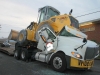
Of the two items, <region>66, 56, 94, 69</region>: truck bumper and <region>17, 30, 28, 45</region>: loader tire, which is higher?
<region>17, 30, 28, 45</region>: loader tire

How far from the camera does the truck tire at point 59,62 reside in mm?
7609

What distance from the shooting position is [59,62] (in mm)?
7863

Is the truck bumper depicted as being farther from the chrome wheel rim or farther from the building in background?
the building in background

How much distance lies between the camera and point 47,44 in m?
9.11

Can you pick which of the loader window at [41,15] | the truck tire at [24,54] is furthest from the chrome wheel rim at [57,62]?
the loader window at [41,15]

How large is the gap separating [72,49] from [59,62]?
3.09 ft

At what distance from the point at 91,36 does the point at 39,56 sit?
16627 mm

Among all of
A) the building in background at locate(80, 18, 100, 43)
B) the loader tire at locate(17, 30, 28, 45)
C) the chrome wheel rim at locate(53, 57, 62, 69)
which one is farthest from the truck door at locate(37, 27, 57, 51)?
the building in background at locate(80, 18, 100, 43)

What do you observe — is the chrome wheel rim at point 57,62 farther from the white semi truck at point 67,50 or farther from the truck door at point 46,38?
the truck door at point 46,38

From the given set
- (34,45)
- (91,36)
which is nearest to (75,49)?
(34,45)

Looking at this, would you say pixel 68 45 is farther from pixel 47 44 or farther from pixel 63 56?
pixel 47 44

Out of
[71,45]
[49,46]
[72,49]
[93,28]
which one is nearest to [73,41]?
[71,45]

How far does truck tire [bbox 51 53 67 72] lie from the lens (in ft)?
25.0

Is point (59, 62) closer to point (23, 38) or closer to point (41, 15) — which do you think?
point (23, 38)
